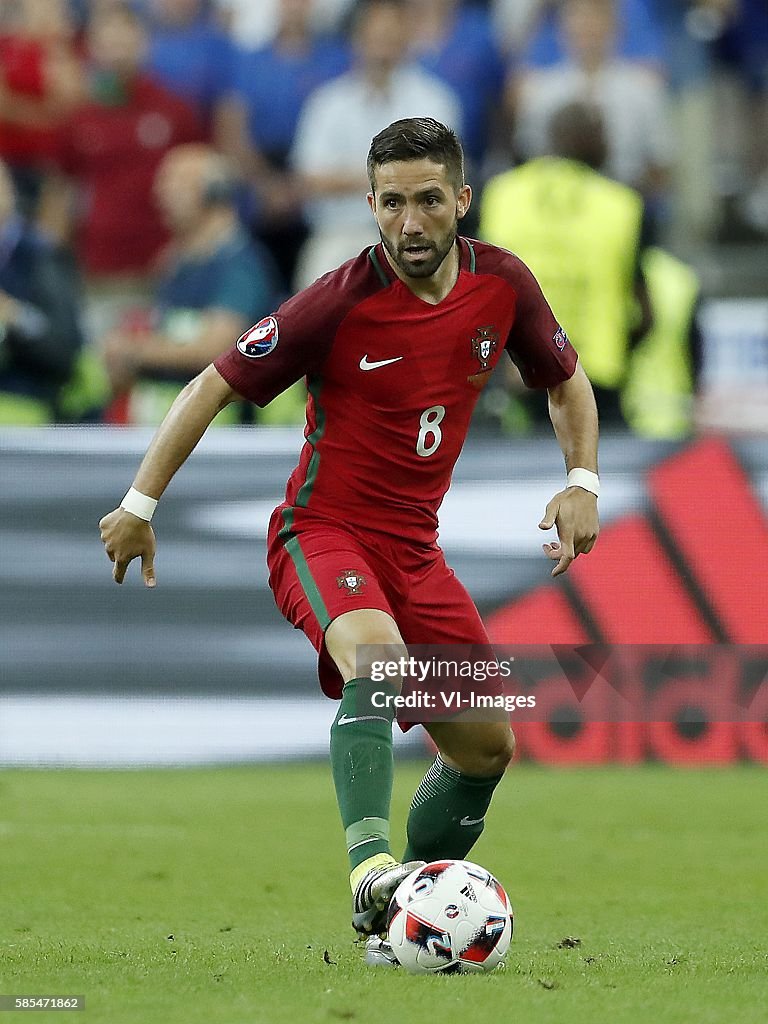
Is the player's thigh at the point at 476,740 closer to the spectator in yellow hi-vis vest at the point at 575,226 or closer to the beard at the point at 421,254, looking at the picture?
the beard at the point at 421,254

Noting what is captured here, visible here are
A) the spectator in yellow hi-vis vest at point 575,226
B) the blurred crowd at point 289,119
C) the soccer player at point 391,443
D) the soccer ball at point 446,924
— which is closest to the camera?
the soccer ball at point 446,924

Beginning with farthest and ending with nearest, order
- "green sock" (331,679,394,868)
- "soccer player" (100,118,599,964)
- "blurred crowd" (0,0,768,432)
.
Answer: "blurred crowd" (0,0,768,432) → "soccer player" (100,118,599,964) → "green sock" (331,679,394,868)

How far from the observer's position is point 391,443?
17.1 feet

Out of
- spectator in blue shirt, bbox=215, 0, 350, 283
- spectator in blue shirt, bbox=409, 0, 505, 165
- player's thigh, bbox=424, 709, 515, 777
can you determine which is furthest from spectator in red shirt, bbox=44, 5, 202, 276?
player's thigh, bbox=424, 709, 515, 777

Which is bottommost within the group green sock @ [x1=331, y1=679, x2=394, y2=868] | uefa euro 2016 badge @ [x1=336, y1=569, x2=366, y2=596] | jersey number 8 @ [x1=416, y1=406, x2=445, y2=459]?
green sock @ [x1=331, y1=679, x2=394, y2=868]

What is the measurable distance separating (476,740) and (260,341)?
129cm

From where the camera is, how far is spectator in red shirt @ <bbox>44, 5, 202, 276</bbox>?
12.3 meters

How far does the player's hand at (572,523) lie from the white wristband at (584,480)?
0.04 meters

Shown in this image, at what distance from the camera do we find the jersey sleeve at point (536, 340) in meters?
5.34

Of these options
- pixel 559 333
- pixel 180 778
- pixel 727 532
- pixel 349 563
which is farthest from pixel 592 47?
pixel 349 563

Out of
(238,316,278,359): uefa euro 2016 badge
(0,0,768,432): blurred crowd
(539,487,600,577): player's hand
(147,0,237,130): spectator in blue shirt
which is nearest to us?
(238,316,278,359): uefa euro 2016 badge

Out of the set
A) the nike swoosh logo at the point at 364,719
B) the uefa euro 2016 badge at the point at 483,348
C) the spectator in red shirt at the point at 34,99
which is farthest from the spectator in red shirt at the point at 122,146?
the nike swoosh logo at the point at 364,719

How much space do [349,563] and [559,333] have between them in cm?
103

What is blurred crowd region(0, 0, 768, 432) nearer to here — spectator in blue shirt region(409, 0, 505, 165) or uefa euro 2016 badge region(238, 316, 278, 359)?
spectator in blue shirt region(409, 0, 505, 165)
